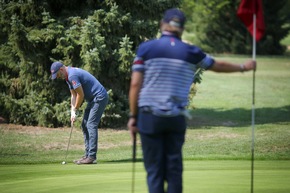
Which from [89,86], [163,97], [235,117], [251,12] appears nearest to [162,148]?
[163,97]

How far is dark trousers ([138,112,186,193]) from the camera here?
5840mm

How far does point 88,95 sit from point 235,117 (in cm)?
1126

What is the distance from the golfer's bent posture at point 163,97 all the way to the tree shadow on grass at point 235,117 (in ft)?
43.2

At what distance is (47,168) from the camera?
10.5 metres

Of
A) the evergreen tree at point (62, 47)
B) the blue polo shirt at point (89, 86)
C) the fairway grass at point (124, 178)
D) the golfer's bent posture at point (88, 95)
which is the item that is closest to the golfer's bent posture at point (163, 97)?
the fairway grass at point (124, 178)

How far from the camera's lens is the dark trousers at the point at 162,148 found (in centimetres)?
584

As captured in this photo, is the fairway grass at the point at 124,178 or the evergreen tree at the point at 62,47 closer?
the fairway grass at the point at 124,178

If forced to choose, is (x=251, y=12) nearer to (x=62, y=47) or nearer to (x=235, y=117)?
(x=62, y=47)

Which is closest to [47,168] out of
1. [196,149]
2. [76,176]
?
[76,176]

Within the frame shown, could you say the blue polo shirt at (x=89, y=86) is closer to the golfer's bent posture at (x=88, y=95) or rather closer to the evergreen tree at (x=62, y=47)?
the golfer's bent posture at (x=88, y=95)

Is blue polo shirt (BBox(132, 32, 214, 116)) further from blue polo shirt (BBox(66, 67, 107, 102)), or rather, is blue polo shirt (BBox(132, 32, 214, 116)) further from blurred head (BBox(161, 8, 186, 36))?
blue polo shirt (BBox(66, 67, 107, 102))

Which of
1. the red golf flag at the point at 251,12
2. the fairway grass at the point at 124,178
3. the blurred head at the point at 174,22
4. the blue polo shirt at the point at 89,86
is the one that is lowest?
the fairway grass at the point at 124,178

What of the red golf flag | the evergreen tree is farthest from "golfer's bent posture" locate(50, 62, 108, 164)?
the evergreen tree

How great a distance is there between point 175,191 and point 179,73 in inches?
41.8
